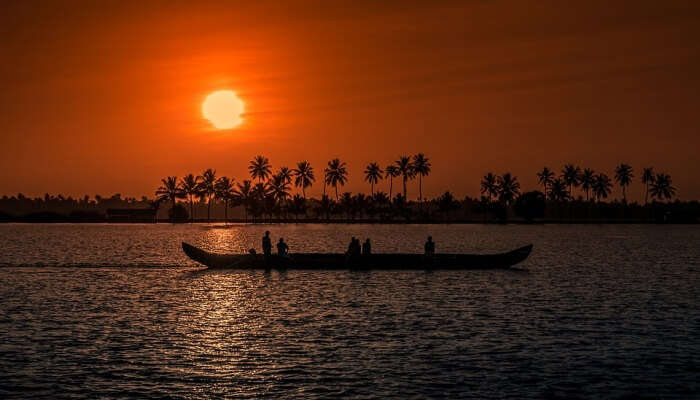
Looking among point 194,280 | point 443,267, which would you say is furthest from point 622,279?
point 194,280

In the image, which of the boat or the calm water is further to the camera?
the boat

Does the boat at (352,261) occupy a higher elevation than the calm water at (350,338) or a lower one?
higher

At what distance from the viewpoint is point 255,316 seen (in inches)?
1500

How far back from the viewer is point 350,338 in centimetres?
3100

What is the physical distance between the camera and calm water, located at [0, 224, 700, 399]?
74.5ft

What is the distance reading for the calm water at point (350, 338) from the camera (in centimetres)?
2270

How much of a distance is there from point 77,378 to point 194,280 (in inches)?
1410

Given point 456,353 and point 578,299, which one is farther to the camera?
point 578,299

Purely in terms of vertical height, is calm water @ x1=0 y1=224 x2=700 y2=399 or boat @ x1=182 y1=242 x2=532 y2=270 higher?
boat @ x1=182 y1=242 x2=532 y2=270

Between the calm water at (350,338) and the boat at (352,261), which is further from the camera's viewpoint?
the boat at (352,261)

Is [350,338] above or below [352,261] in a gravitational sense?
below

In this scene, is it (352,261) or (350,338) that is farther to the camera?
(352,261)

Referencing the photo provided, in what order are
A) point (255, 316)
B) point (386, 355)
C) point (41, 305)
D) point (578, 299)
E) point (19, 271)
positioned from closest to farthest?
point (386, 355), point (255, 316), point (41, 305), point (578, 299), point (19, 271)

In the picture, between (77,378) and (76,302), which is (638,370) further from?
(76,302)
